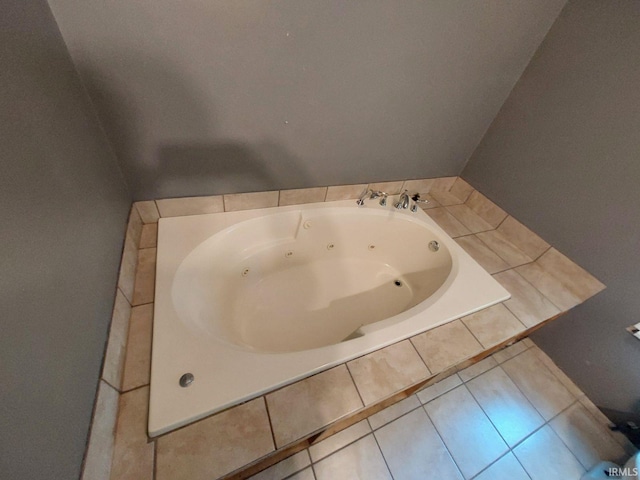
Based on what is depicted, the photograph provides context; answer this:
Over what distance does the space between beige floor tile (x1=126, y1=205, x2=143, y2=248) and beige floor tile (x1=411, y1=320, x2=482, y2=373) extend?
113 cm

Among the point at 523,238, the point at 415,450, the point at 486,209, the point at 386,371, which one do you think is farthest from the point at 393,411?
the point at 486,209

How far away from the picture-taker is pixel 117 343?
0.65 m

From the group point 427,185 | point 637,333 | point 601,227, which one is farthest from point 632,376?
point 427,185

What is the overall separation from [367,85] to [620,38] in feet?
3.12

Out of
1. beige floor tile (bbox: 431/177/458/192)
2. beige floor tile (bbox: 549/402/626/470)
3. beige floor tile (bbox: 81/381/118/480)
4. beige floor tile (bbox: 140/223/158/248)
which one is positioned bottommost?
beige floor tile (bbox: 549/402/626/470)

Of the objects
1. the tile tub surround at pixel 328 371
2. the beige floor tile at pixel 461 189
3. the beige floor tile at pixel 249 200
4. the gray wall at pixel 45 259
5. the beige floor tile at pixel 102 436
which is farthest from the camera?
the beige floor tile at pixel 461 189

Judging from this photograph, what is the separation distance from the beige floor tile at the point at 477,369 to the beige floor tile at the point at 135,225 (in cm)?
166

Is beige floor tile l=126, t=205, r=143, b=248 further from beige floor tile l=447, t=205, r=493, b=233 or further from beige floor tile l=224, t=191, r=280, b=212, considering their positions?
beige floor tile l=447, t=205, r=493, b=233

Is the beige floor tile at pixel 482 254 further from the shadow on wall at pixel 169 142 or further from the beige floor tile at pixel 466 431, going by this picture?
the shadow on wall at pixel 169 142

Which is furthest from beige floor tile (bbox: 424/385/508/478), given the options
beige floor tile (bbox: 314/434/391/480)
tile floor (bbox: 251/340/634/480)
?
beige floor tile (bbox: 314/434/391/480)

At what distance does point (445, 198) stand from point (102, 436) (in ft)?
6.19

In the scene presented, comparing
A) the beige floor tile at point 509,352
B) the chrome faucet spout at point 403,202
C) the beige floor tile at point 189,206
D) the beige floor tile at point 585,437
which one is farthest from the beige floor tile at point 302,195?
the beige floor tile at point 585,437

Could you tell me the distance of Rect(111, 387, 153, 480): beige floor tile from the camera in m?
0.53

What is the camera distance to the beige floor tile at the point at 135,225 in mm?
919
